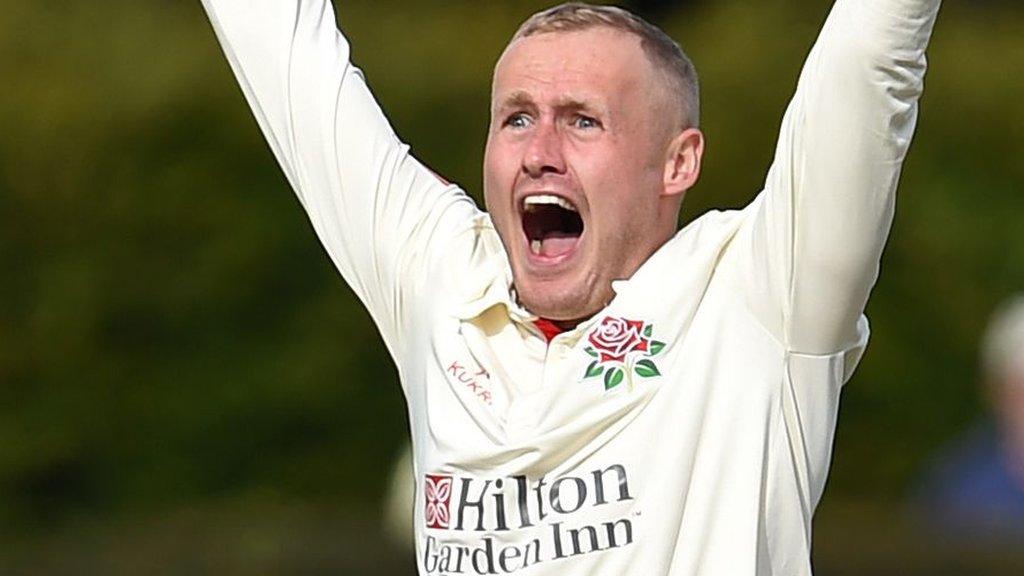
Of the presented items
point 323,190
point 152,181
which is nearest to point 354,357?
point 152,181

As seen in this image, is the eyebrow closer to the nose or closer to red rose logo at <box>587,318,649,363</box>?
the nose

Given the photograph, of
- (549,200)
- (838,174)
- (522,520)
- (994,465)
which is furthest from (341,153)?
(994,465)

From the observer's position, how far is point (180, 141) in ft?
34.1

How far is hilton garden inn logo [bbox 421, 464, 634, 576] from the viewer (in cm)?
417

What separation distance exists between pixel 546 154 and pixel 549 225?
0.82 feet

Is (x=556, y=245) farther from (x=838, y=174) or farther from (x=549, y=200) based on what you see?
(x=838, y=174)

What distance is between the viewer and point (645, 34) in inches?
175

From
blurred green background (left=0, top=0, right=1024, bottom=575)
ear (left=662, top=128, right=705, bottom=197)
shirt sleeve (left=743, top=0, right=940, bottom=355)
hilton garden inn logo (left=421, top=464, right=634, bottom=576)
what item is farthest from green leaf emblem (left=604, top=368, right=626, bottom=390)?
blurred green background (left=0, top=0, right=1024, bottom=575)

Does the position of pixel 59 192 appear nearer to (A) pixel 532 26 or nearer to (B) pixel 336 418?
(B) pixel 336 418

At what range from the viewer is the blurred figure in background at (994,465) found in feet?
29.1

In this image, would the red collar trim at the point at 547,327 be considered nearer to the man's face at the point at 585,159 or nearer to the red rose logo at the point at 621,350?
the man's face at the point at 585,159

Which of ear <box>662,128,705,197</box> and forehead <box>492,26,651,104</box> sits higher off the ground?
forehead <box>492,26,651,104</box>

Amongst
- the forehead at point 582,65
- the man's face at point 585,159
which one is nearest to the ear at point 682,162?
the man's face at point 585,159

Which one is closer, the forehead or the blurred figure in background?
the forehead
